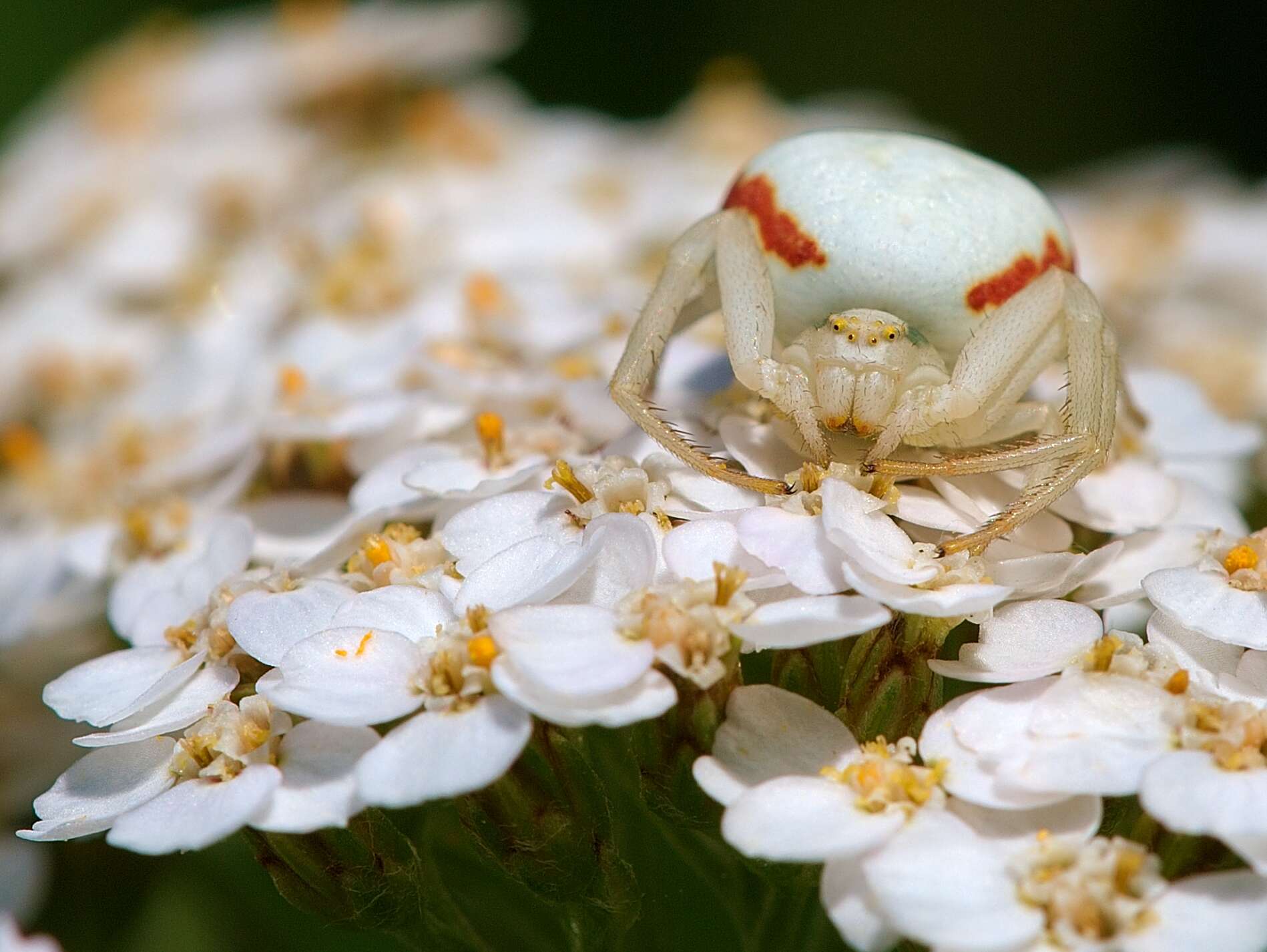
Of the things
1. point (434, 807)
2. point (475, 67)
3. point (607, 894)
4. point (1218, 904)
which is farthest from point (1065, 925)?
point (475, 67)

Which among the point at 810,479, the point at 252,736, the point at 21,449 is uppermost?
the point at 810,479

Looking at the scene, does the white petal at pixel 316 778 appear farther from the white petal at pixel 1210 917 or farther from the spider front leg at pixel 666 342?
the white petal at pixel 1210 917

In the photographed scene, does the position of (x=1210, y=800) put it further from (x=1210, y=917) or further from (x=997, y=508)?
(x=997, y=508)

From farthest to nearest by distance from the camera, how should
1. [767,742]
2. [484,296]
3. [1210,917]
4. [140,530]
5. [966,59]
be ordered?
[966,59]
[484,296]
[140,530]
[767,742]
[1210,917]

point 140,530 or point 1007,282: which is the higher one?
point 1007,282

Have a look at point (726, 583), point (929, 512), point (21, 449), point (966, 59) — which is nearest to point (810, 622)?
point (726, 583)

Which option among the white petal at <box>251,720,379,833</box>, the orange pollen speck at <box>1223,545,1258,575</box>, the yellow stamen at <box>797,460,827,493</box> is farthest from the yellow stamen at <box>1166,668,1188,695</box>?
the white petal at <box>251,720,379,833</box>

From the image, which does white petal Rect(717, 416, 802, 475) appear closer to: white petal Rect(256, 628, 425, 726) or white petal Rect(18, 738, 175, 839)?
white petal Rect(256, 628, 425, 726)
